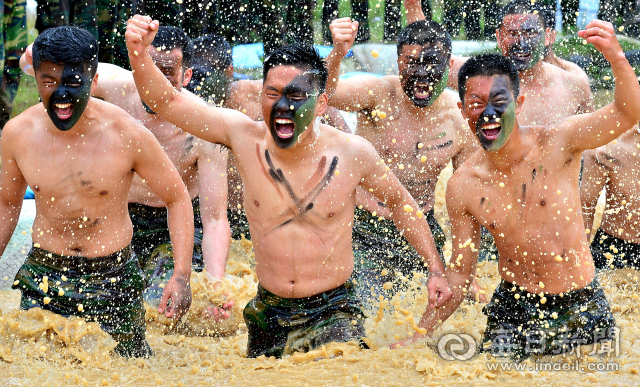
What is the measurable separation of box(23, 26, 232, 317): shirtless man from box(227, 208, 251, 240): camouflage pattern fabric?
596 millimetres

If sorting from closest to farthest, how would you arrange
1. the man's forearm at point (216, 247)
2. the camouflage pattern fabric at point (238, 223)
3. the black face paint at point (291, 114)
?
the black face paint at point (291, 114) → the man's forearm at point (216, 247) → the camouflage pattern fabric at point (238, 223)

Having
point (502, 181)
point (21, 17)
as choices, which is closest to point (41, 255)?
point (502, 181)

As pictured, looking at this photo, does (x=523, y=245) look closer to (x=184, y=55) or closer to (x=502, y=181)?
(x=502, y=181)

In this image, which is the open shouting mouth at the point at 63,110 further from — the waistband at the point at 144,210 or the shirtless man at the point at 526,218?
the shirtless man at the point at 526,218

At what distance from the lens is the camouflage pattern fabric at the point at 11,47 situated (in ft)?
21.3

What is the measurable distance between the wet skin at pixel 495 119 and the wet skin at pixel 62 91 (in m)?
1.79

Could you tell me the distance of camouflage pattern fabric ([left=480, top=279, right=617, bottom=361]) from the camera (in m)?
4.18

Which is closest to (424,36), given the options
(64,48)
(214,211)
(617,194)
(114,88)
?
(617,194)

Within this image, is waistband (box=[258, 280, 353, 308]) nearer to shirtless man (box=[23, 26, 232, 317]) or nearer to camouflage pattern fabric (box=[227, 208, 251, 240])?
shirtless man (box=[23, 26, 232, 317])

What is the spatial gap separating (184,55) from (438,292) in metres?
2.58

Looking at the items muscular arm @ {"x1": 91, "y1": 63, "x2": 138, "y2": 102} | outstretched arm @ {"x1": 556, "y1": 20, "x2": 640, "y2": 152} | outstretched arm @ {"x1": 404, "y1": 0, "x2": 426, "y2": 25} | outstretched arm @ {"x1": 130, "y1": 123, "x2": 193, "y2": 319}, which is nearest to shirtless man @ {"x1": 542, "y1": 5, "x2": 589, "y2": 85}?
outstretched arm @ {"x1": 404, "y1": 0, "x2": 426, "y2": 25}

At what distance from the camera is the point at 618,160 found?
5.30m

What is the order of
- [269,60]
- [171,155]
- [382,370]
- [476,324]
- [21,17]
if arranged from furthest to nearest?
[21,17], [171,155], [476,324], [269,60], [382,370]

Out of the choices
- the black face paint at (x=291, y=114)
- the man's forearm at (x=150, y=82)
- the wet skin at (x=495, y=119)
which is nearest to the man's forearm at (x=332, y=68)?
the black face paint at (x=291, y=114)
